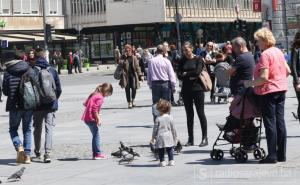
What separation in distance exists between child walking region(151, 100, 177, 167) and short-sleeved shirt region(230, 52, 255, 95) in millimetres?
1239

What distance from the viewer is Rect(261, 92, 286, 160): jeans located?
10727 mm

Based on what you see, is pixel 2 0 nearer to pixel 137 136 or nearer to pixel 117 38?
pixel 117 38

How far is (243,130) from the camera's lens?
11.2 metres

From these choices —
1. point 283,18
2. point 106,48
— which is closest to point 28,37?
point 106,48

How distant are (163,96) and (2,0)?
56.2 metres

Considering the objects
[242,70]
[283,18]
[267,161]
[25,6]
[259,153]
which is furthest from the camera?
[25,6]

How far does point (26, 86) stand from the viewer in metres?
12.2

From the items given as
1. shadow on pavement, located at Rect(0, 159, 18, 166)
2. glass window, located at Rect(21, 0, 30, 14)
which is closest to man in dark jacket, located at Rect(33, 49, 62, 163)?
shadow on pavement, located at Rect(0, 159, 18, 166)

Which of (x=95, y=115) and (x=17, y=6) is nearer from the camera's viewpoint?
(x=95, y=115)

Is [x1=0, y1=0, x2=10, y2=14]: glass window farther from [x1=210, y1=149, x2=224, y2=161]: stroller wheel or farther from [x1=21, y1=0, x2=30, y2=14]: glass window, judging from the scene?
[x1=210, y1=149, x2=224, y2=161]: stroller wheel

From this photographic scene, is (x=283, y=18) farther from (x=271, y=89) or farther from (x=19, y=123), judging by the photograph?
(x=271, y=89)

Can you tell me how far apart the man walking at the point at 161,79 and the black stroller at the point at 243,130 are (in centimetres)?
349

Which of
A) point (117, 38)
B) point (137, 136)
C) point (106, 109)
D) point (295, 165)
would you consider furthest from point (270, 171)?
point (117, 38)

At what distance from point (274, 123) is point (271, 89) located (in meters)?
0.49
